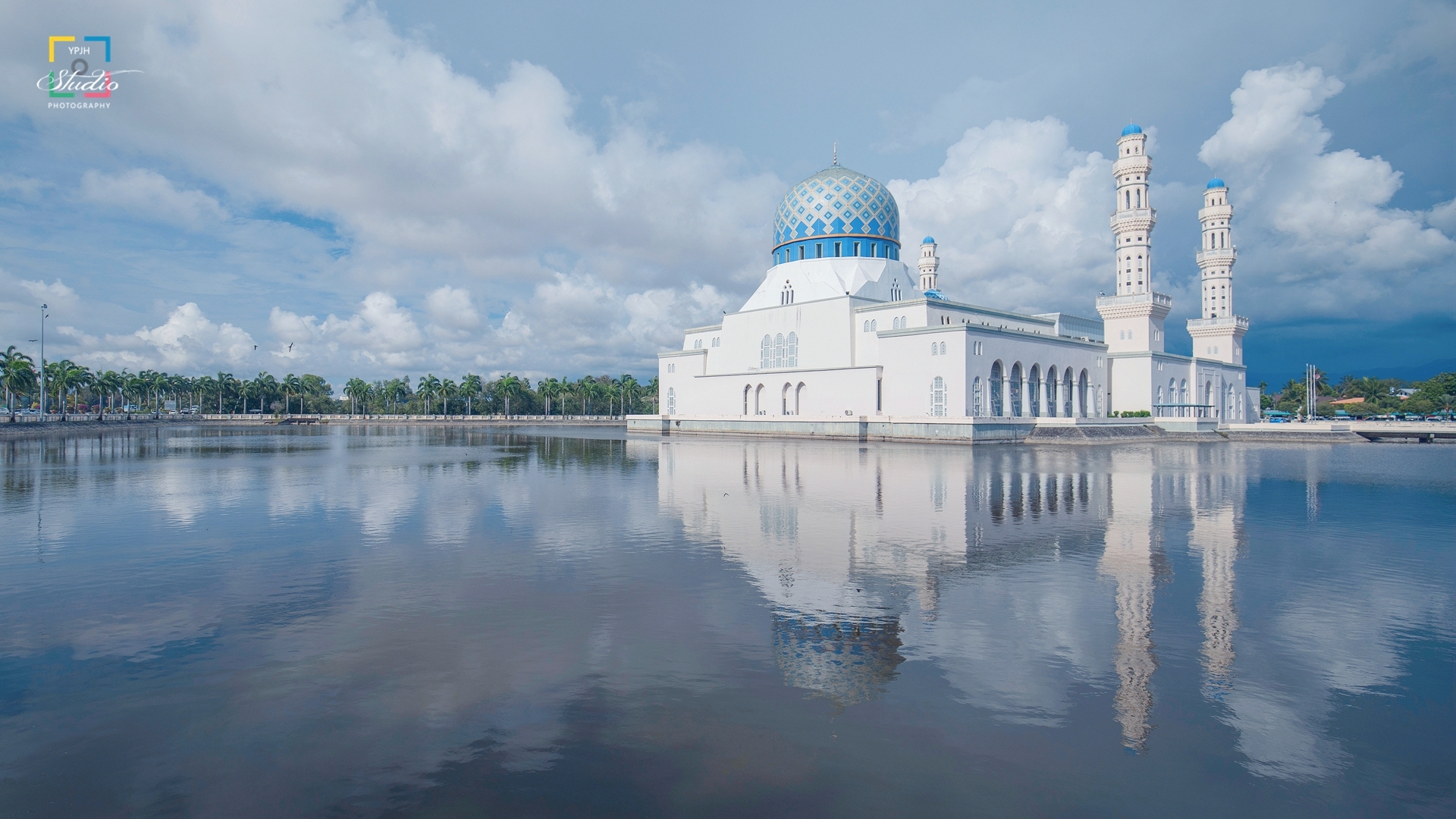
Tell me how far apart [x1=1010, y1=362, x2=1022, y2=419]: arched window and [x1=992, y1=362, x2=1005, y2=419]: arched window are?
1227 mm

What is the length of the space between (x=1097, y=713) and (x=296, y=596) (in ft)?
29.4

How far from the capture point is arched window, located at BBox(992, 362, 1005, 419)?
4841 centimetres

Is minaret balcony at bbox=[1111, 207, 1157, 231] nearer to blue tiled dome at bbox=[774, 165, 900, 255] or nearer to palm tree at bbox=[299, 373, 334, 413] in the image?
blue tiled dome at bbox=[774, 165, 900, 255]

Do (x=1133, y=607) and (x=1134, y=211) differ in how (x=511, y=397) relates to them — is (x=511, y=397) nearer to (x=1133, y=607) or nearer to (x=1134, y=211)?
(x=1134, y=211)

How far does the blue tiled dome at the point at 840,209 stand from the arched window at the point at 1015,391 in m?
15.2

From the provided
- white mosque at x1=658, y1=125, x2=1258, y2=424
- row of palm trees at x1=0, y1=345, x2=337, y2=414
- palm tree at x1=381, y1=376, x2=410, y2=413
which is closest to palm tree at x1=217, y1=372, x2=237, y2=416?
row of palm trees at x1=0, y1=345, x2=337, y2=414

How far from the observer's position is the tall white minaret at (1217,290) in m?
58.7

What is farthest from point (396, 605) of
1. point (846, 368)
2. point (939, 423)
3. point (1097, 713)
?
point (846, 368)

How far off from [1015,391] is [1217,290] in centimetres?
2492

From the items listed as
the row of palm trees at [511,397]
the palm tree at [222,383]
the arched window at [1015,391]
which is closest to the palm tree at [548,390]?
the row of palm trees at [511,397]

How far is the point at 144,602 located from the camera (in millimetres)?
8812

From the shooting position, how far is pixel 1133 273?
181ft

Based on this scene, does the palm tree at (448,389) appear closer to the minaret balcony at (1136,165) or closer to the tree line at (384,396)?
the tree line at (384,396)

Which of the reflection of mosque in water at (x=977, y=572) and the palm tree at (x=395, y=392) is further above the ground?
the palm tree at (x=395, y=392)
